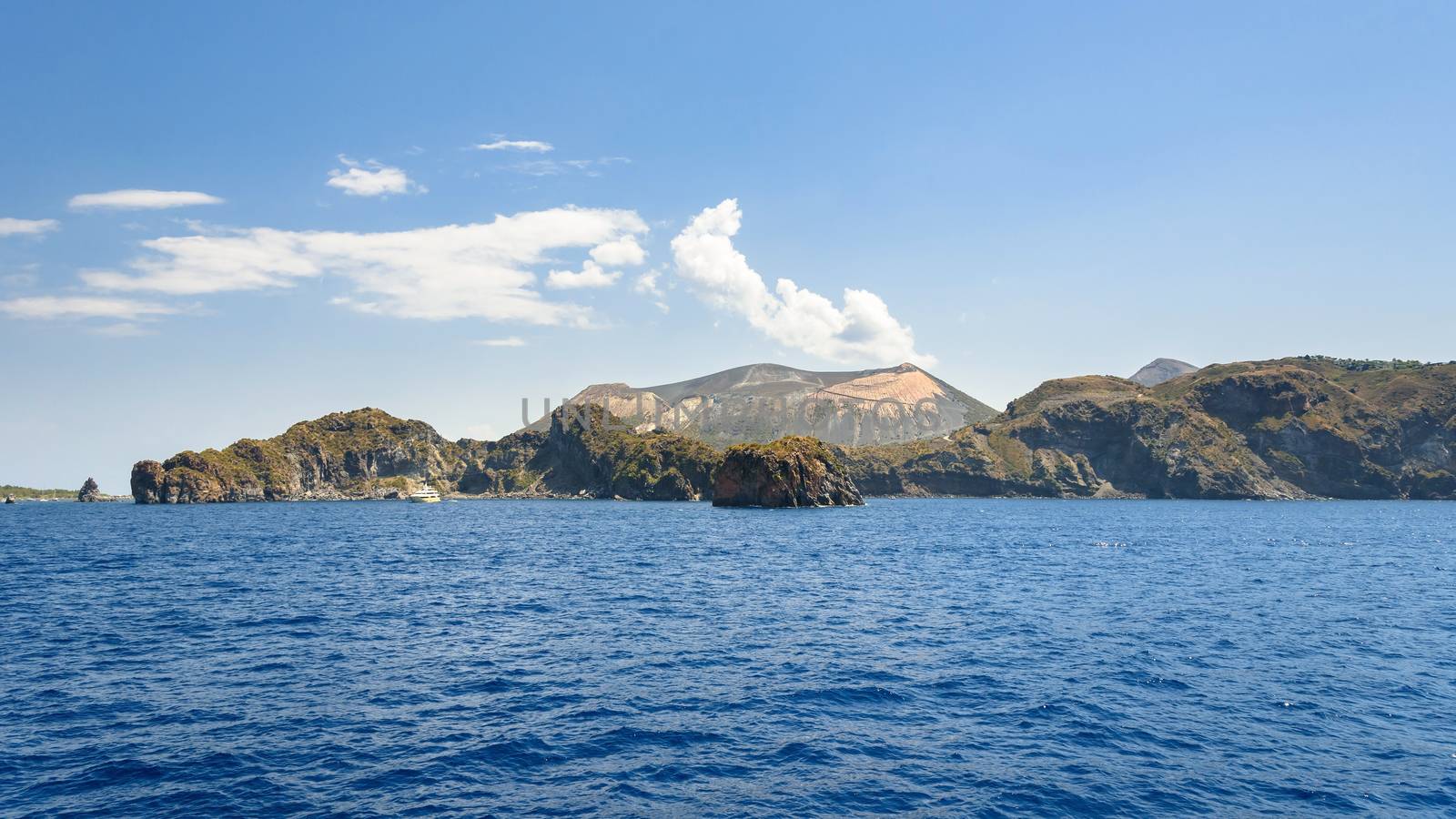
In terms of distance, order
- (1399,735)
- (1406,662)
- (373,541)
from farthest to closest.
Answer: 1. (373,541)
2. (1406,662)
3. (1399,735)

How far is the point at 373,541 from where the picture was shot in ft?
375

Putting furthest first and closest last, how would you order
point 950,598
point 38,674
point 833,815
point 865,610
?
point 950,598
point 865,610
point 38,674
point 833,815

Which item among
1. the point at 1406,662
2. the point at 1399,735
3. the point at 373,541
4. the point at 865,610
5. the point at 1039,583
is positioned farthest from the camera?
the point at 373,541

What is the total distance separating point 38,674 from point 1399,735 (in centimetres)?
5482

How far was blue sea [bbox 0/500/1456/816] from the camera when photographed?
23062 millimetres

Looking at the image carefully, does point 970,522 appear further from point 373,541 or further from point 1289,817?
point 1289,817

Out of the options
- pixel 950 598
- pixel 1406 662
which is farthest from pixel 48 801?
pixel 1406 662

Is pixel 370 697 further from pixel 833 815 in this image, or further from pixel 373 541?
pixel 373 541

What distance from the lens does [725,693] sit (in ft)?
109

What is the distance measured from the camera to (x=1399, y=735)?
93.8 ft

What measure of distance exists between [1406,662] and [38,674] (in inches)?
2515

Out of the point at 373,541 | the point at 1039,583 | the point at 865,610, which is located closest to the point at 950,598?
the point at 865,610

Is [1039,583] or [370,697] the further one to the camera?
[1039,583]

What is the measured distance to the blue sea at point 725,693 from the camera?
23.1 m
